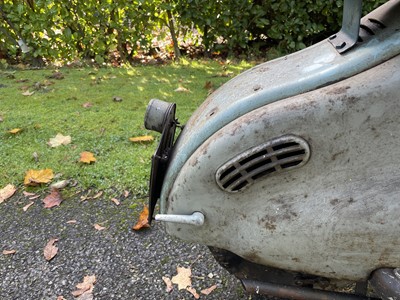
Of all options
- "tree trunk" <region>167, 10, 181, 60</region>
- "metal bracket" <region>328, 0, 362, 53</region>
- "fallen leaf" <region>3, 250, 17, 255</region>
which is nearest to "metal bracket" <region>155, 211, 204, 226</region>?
"metal bracket" <region>328, 0, 362, 53</region>

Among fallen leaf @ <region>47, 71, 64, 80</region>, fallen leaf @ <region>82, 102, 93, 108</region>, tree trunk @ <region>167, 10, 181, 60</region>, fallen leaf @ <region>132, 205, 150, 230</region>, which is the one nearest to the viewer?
fallen leaf @ <region>132, 205, 150, 230</region>

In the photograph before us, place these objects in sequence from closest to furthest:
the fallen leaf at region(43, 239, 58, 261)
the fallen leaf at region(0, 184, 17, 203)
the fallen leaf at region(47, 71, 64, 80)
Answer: the fallen leaf at region(43, 239, 58, 261) → the fallen leaf at region(0, 184, 17, 203) → the fallen leaf at region(47, 71, 64, 80)

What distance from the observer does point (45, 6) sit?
5.38 m

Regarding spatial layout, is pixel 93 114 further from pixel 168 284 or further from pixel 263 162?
pixel 263 162

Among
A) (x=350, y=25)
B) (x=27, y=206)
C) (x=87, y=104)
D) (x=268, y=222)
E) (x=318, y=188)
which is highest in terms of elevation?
(x=350, y=25)

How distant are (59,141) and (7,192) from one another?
28.0 inches

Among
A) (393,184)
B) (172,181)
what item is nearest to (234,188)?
(172,181)

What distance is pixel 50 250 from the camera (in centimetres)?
263

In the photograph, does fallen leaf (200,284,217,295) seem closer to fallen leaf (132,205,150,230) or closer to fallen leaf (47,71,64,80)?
fallen leaf (132,205,150,230)

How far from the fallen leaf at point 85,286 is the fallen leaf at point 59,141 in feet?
5.14

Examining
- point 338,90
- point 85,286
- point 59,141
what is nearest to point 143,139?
point 59,141

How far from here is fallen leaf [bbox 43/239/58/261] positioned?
102 inches

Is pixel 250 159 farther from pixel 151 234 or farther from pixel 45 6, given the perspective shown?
pixel 45 6

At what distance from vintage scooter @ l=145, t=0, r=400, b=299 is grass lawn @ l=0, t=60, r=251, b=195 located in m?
1.53
